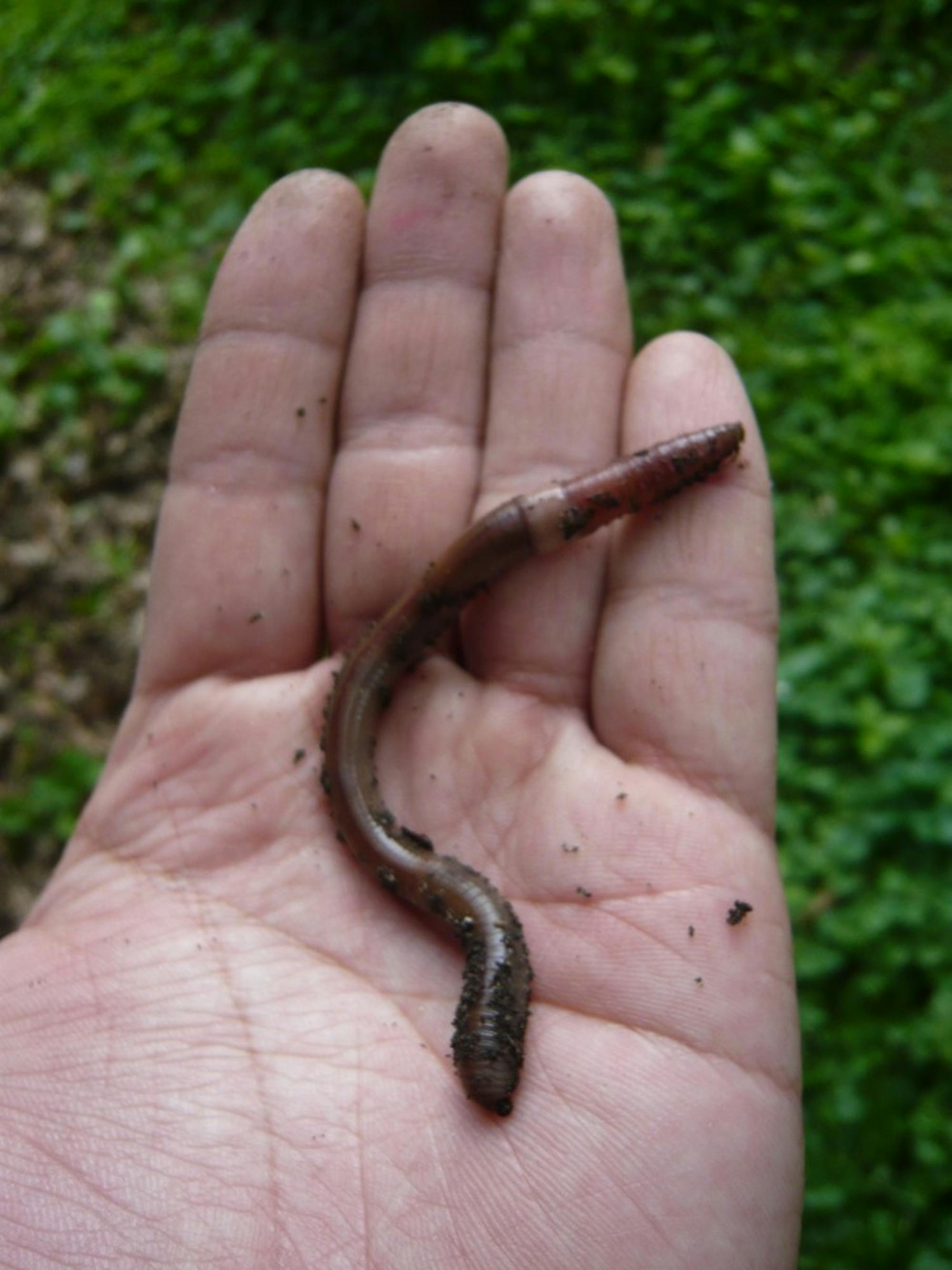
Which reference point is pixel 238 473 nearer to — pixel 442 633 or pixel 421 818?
pixel 442 633

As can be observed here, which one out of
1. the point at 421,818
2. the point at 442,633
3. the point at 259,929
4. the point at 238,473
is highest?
the point at 238,473

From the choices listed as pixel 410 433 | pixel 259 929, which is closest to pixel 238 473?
pixel 410 433

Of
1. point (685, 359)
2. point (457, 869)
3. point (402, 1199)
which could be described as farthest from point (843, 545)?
point (402, 1199)

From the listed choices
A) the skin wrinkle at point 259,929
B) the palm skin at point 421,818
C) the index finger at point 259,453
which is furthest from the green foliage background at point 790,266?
the skin wrinkle at point 259,929

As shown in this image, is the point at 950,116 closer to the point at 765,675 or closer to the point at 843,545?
the point at 843,545

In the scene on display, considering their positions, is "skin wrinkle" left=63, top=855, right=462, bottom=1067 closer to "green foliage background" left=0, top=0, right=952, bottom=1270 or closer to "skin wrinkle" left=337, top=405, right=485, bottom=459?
"skin wrinkle" left=337, top=405, right=485, bottom=459

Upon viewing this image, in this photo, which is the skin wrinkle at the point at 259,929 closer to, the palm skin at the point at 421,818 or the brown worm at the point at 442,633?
the palm skin at the point at 421,818
